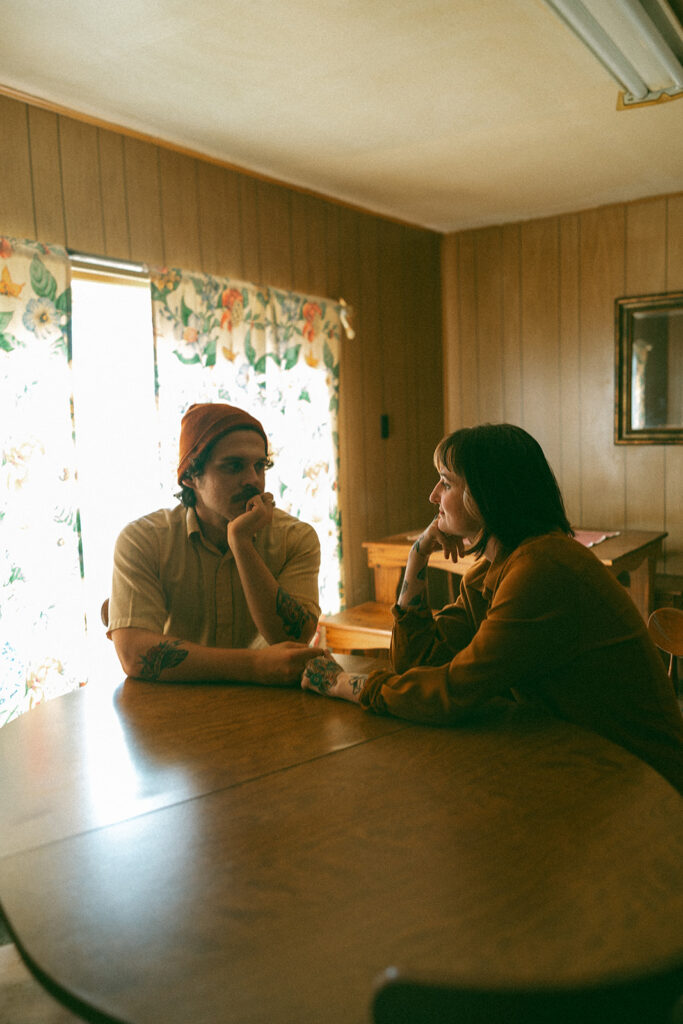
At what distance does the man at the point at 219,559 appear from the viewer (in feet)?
5.92

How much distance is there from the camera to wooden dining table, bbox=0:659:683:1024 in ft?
2.41

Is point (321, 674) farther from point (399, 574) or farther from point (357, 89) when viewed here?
point (399, 574)

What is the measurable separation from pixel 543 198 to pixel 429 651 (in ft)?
10.9

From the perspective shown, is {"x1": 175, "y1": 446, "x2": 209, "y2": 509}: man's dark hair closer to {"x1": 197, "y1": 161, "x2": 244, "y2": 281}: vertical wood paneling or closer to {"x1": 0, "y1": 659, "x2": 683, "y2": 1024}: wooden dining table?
{"x1": 0, "y1": 659, "x2": 683, "y2": 1024}: wooden dining table

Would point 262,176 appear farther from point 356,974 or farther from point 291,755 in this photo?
point 356,974

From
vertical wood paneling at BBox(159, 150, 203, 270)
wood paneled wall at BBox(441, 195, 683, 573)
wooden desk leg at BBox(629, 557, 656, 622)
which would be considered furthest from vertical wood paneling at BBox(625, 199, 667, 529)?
vertical wood paneling at BBox(159, 150, 203, 270)

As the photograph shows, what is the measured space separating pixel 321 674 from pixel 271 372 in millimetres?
2355

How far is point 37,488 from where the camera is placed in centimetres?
269

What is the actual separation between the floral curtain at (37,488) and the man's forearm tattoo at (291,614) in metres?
1.22

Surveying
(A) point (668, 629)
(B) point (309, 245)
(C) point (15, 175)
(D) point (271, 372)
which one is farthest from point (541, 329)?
(A) point (668, 629)

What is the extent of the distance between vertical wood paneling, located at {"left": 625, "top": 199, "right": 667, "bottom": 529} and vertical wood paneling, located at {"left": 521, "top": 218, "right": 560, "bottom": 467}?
0.41m

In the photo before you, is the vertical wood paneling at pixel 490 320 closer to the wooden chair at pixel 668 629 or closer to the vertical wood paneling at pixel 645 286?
the vertical wood paneling at pixel 645 286

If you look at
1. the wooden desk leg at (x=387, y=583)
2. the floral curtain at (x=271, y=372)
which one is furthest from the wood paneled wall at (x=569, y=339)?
the wooden desk leg at (x=387, y=583)

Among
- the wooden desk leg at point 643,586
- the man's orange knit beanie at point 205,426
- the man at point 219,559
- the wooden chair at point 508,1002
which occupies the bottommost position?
the wooden desk leg at point 643,586
